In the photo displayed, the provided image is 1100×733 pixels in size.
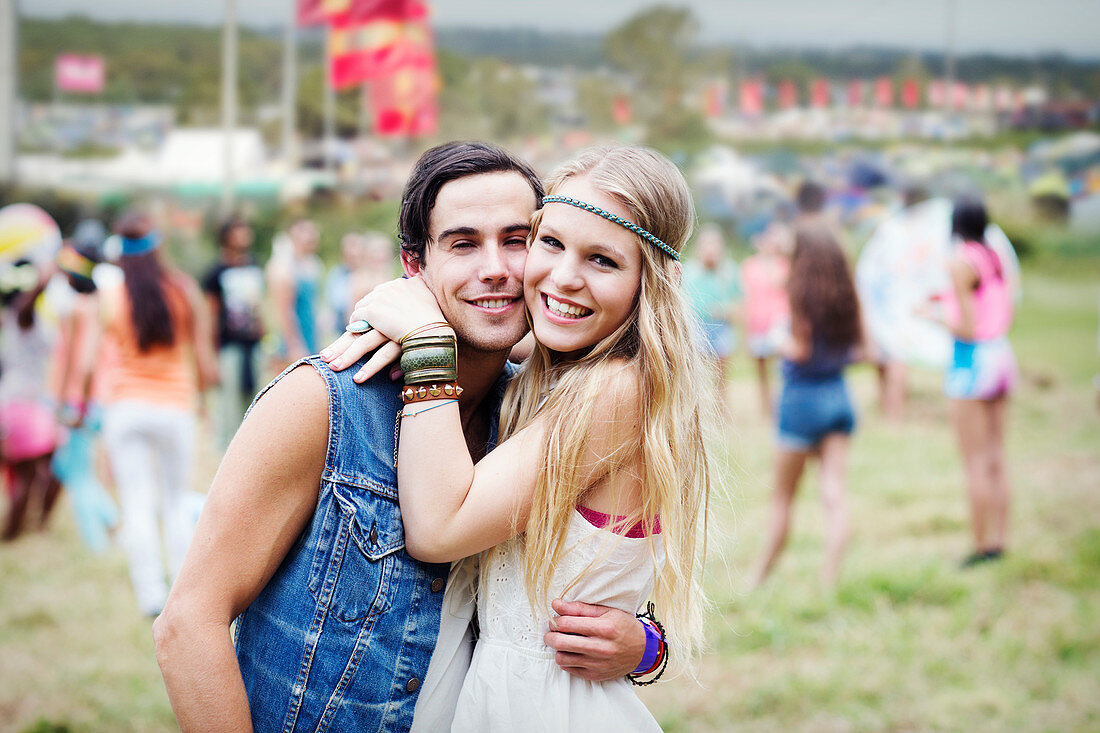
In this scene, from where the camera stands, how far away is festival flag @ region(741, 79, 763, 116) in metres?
17.4

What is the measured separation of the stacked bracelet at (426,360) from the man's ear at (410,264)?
314mm

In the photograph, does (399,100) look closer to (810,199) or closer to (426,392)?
(810,199)

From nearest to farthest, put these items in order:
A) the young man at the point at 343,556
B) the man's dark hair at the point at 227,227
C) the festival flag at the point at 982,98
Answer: the young man at the point at 343,556 < the man's dark hair at the point at 227,227 < the festival flag at the point at 982,98

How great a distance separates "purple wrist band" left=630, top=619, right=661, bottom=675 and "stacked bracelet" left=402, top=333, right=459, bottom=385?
30.3 inches

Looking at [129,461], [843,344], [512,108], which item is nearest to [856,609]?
[843,344]

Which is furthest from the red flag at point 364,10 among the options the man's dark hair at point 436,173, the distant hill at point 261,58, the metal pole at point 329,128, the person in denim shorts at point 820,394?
the man's dark hair at point 436,173

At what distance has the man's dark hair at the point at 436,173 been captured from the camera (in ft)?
6.23

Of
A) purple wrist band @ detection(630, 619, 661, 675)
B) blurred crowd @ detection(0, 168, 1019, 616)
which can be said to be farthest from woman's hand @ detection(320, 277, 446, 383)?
blurred crowd @ detection(0, 168, 1019, 616)

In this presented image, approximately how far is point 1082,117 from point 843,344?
1227cm

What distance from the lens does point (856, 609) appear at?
5.10m

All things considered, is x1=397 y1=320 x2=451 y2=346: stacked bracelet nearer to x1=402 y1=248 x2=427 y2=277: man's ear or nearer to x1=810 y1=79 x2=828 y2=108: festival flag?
x1=402 y1=248 x2=427 y2=277: man's ear

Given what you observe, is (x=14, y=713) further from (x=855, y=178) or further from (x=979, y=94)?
(x=979, y=94)

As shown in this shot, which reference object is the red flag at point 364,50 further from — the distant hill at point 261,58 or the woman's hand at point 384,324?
the woman's hand at point 384,324

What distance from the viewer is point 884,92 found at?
1641 centimetres
